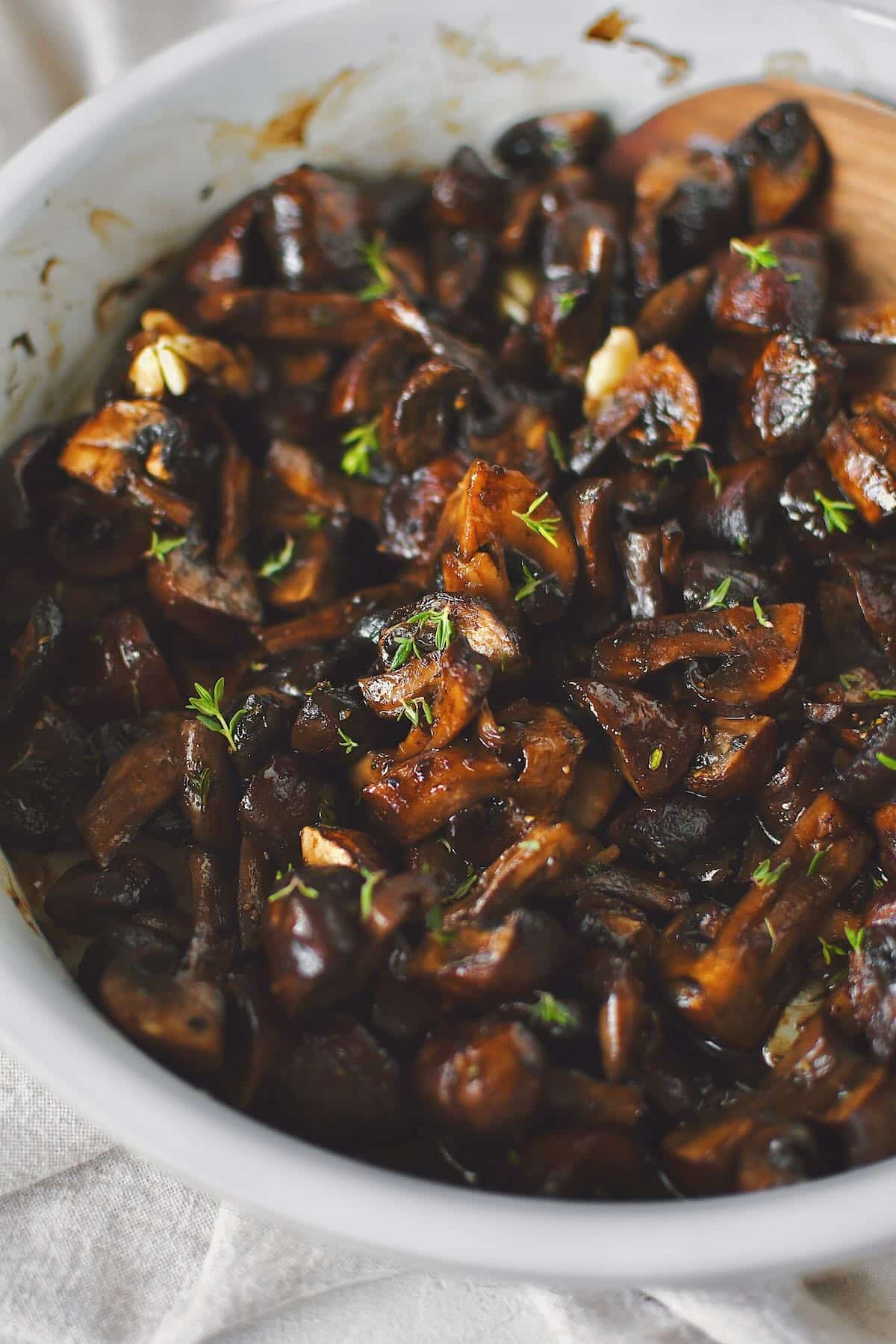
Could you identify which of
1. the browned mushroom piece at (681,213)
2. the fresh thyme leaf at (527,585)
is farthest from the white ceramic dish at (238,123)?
the fresh thyme leaf at (527,585)

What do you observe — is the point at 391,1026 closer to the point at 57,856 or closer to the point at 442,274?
the point at 57,856

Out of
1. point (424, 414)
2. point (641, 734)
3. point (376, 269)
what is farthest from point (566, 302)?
point (641, 734)

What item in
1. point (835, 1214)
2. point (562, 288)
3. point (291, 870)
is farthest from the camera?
point (562, 288)

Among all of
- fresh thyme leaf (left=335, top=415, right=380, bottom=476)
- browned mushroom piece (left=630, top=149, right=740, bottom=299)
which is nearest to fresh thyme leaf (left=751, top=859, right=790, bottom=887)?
fresh thyme leaf (left=335, top=415, right=380, bottom=476)

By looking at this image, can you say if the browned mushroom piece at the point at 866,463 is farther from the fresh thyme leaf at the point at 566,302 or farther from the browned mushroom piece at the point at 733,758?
the fresh thyme leaf at the point at 566,302

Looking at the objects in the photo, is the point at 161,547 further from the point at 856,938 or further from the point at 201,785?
the point at 856,938

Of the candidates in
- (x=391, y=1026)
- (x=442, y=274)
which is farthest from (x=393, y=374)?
(x=391, y=1026)
